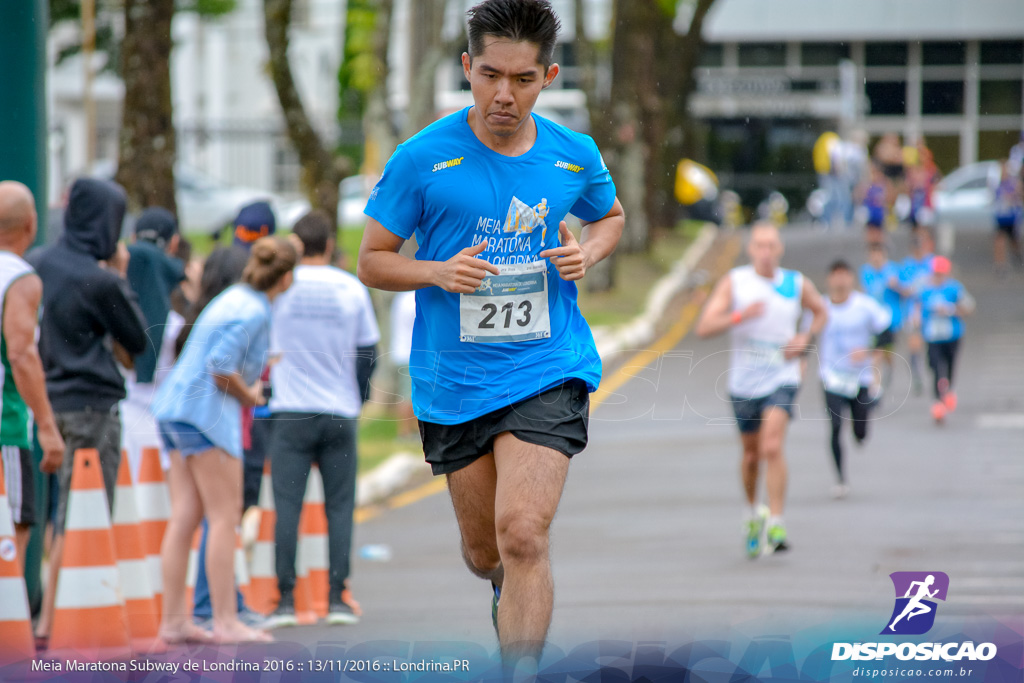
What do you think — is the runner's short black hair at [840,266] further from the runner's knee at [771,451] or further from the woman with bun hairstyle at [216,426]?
the woman with bun hairstyle at [216,426]

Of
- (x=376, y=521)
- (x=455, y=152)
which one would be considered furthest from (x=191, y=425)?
(x=376, y=521)

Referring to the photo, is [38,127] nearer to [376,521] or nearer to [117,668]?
[117,668]

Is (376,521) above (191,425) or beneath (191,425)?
beneath

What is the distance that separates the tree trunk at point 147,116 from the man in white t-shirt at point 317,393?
6.44 meters

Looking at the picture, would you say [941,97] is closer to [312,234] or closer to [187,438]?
[312,234]

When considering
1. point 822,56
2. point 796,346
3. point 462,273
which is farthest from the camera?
point 822,56

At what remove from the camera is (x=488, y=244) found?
425 cm

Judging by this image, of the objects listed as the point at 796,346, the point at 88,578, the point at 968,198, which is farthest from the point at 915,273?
the point at 88,578

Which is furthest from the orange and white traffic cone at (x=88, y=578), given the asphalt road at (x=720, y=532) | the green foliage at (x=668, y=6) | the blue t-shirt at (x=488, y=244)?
the green foliage at (x=668, y=6)

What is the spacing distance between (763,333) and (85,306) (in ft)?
15.5

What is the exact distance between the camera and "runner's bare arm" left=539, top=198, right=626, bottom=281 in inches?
164

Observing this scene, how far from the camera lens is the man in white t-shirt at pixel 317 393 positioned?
6844mm

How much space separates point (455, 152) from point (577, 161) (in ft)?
1.27

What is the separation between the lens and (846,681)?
4.69m
